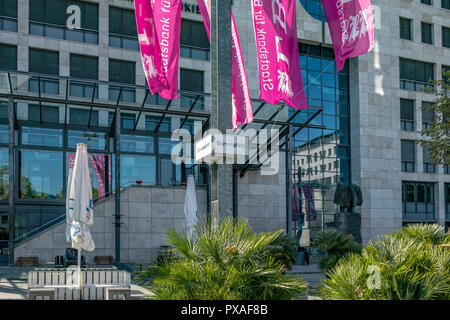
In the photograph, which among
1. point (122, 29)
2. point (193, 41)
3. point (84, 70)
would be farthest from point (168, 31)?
point (193, 41)

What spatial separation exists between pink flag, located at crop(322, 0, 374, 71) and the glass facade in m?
20.4

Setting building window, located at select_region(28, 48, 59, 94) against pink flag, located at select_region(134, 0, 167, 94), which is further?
building window, located at select_region(28, 48, 59, 94)

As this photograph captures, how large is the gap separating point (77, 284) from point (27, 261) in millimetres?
Answer: 11129

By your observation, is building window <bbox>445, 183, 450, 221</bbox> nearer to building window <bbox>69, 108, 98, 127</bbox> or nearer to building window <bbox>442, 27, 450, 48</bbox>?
building window <bbox>442, 27, 450, 48</bbox>

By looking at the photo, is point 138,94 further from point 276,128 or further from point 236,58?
point 236,58

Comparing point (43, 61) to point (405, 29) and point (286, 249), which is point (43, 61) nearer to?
point (286, 249)

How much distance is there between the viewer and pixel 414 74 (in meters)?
37.4

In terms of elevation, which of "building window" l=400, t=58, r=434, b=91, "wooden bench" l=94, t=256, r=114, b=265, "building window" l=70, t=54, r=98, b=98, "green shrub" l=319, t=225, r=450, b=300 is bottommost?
"wooden bench" l=94, t=256, r=114, b=265

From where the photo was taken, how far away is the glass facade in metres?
32.8

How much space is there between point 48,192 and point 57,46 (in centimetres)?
822

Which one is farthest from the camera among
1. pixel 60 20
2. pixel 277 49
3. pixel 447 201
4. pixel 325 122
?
pixel 447 201

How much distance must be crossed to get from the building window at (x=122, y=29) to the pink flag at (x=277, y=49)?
18476mm

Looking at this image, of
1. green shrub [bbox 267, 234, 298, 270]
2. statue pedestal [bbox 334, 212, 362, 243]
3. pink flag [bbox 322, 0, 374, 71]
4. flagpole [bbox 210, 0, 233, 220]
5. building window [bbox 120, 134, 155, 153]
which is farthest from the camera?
building window [bbox 120, 134, 155, 153]

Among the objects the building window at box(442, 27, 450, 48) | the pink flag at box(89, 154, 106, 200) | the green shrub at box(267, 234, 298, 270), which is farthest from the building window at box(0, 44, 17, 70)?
the building window at box(442, 27, 450, 48)
